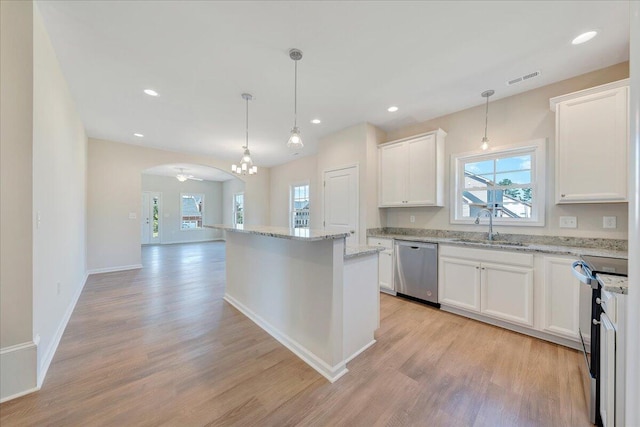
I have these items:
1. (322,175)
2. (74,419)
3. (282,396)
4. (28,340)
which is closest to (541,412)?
(282,396)

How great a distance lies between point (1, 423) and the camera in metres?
1.47

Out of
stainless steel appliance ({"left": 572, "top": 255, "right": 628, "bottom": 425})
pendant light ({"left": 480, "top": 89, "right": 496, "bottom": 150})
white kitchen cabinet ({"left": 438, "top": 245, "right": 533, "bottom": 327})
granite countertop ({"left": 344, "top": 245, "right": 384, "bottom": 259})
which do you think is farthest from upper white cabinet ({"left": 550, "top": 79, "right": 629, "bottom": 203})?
granite countertop ({"left": 344, "top": 245, "right": 384, "bottom": 259})

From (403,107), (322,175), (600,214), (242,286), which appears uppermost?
(403,107)

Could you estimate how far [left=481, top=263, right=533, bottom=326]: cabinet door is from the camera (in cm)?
244

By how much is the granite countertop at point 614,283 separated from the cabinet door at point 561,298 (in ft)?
3.51

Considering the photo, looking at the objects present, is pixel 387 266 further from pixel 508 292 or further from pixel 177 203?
pixel 177 203

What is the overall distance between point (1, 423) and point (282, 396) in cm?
167

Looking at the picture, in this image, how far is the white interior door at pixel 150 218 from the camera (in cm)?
877

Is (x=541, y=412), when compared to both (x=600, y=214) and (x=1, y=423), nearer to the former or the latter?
Result: (x=600, y=214)

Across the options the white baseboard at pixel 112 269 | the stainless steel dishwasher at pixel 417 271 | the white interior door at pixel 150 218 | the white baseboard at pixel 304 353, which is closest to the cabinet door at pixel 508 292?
the stainless steel dishwasher at pixel 417 271

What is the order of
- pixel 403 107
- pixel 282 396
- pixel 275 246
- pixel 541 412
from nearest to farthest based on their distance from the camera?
pixel 541 412 → pixel 282 396 → pixel 275 246 → pixel 403 107

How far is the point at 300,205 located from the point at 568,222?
202 inches

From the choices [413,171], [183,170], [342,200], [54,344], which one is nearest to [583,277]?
[413,171]

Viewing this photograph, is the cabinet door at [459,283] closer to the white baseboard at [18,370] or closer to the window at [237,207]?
the white baseboard at [18,370]
